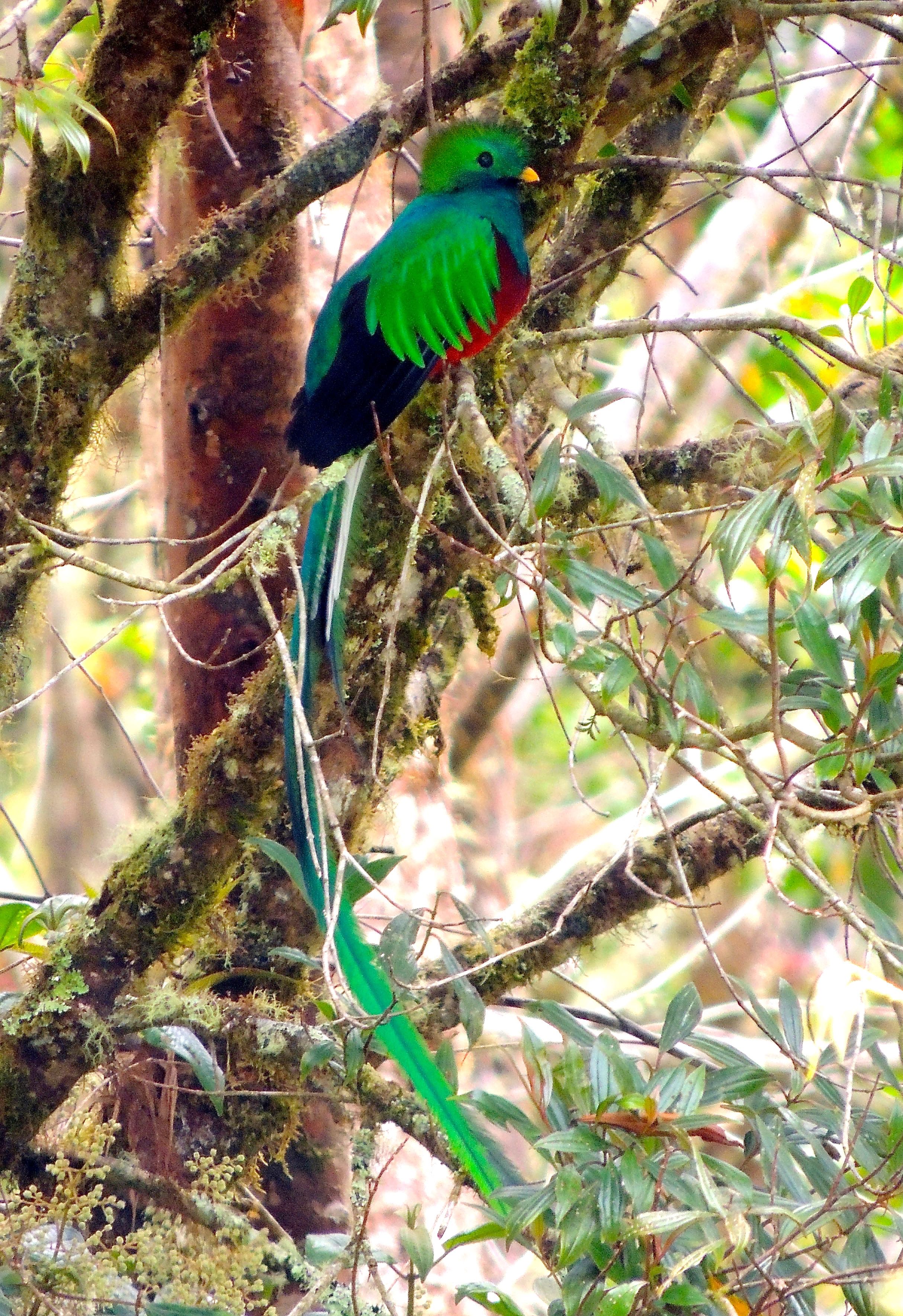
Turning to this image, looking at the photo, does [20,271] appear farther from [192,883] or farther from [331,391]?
[192,883]

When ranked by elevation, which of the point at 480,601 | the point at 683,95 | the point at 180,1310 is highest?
the point at 683,95

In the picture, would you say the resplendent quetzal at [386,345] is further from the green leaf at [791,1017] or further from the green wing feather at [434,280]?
the green leaf at [791,1017]

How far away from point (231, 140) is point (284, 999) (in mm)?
1729

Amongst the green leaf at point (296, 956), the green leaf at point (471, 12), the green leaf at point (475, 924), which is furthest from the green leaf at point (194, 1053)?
the green leaf at point (471, 12)

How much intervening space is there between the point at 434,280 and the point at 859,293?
62 cm

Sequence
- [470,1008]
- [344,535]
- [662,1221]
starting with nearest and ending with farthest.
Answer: [662,1221] < [470,1008] < [344,535]

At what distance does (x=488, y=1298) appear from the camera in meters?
1.41

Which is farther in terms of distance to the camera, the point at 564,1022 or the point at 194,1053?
the point at 194,1053

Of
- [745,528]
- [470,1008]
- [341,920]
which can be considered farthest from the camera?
[341,920]

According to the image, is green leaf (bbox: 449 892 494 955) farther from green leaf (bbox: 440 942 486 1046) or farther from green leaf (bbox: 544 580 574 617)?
green leaf (bbox: 544 580 574 617)

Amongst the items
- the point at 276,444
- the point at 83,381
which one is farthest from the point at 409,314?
the point at 276,444

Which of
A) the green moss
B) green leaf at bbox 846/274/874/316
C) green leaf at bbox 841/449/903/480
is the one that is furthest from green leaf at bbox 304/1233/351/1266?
green leaf at bbox 846/274/874/316

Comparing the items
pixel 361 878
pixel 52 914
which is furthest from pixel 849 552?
pixel 52 914

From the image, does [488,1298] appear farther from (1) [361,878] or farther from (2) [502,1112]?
(1) [361,878]
